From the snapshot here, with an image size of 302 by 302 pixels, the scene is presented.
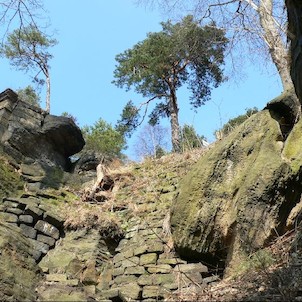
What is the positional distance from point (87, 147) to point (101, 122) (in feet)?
8.07

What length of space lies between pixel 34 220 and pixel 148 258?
2.31m

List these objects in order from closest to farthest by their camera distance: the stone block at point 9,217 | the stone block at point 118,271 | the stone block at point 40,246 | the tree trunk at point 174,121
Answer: the stone block at point 118,271 < the stone block at point 40,246 < the stone block at point 9,217 < the tree trunk at point 174,121

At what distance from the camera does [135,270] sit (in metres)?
6.20

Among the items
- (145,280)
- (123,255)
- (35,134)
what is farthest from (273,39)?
(145,280)

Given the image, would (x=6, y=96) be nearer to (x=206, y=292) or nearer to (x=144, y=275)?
(x=144, y=275)

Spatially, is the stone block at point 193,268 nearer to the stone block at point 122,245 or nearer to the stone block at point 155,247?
the stone block at point 155,247

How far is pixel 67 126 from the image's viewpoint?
11586 mm

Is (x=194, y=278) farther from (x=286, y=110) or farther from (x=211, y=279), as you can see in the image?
(x=286, y=110)

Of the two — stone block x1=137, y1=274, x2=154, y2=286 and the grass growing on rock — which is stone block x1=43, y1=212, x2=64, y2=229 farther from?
stone block x1=137, y1=274, x2=154, y2=286

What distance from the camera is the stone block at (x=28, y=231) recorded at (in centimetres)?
711

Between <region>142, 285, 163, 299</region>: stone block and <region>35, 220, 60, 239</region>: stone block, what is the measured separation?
7.93ft

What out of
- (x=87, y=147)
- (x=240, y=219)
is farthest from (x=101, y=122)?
A: (x=240, y=219)

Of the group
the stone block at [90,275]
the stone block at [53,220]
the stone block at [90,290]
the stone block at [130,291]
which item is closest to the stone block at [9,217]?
the stone block at [53,220]

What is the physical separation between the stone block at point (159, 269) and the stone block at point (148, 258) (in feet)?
0.63
